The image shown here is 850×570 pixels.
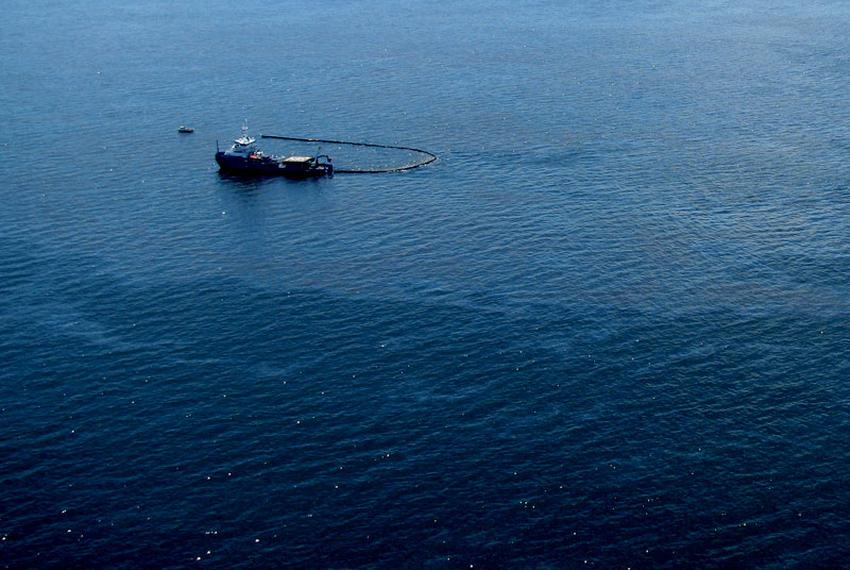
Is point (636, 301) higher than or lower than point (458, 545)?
higher

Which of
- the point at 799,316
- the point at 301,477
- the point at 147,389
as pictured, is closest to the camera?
the point at 301,477

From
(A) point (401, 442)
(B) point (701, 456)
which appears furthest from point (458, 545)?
(B) point (701, 456)

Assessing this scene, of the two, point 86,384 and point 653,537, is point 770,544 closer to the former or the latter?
point 653,537

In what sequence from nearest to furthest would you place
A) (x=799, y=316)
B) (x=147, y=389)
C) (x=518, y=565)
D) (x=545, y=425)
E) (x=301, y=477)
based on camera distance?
(x=518, y=565) < (x=301, y=477) < (x=545, y=425) < (x=147, y=389) < (x=799, y=316)

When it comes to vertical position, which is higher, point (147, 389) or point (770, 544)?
point (147, 389)

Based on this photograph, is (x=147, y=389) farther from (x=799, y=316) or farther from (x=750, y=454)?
(x=799, y=316)

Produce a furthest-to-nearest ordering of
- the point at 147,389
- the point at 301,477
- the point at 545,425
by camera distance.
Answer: the point at 147,389, the point at 545,425, the point at 301,477

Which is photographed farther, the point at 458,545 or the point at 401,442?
the point at 401,442

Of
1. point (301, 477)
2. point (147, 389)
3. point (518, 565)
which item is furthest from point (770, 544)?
point (147, 389)

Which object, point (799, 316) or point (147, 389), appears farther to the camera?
point (799, 316)
